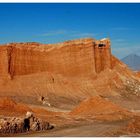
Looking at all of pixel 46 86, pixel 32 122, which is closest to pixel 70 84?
pixel 46 86

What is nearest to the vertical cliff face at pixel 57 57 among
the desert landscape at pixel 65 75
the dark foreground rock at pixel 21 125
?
the desert landscape at pixel 65 75

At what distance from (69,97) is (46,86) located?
510cm

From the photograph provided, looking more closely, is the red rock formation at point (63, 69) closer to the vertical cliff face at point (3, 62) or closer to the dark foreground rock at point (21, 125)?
the vertical cliff face at point (3, 62)

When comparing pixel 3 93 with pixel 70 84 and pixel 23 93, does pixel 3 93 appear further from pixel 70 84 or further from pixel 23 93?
pixel 70 84

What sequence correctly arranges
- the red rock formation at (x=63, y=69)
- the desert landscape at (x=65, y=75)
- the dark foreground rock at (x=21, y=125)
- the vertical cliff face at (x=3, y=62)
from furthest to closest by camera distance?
the vertical cliff face at (x=3, y=62), the red rock formation at (x=63, y=69), the desert landscape at (x=65, y=75), the dark foreground rock at (x=21, y=125)

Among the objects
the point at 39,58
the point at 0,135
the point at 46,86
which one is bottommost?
the point at 0,135

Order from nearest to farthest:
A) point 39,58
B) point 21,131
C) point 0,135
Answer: point 0,135
point 21,131
point 39,58

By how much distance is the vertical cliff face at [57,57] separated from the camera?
263 ft

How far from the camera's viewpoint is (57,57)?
82.6 m

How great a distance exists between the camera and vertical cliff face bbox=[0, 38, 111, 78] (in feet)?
263

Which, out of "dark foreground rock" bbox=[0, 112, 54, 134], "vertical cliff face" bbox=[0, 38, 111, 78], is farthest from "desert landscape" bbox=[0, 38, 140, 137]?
"dark foreground rock" bbox=[0, 112, 54, 134]

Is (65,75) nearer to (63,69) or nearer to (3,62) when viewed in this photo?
(63,69)

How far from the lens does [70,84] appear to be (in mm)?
77875

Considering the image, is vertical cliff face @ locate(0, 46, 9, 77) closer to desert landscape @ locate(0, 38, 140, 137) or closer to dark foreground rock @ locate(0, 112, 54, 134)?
desert landscape @ locate(0, 38, 140, 137)
